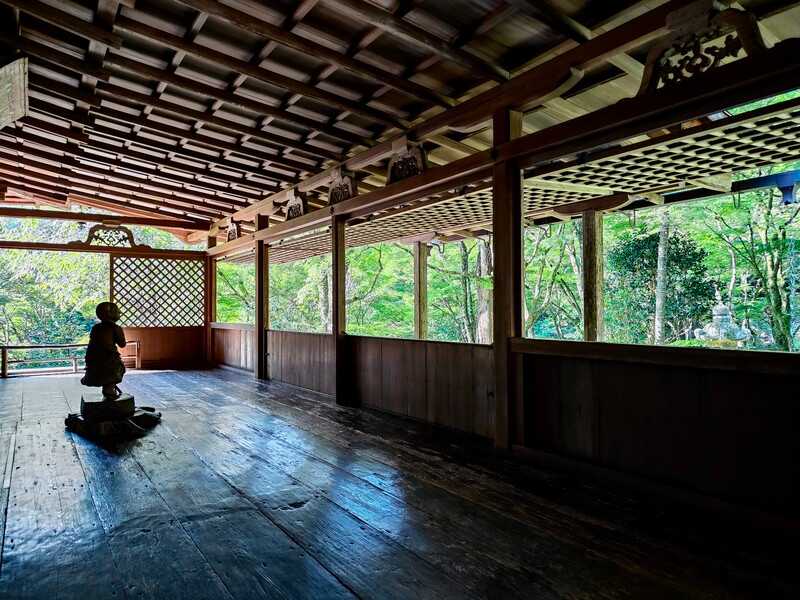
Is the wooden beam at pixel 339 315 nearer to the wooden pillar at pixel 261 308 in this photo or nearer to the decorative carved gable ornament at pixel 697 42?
the wooden pillar at pixel 261 308

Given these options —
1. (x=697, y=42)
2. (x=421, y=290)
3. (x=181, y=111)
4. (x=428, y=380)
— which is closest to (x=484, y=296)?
(x=421, y=290)

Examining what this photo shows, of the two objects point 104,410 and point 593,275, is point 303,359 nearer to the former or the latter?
point 104,410

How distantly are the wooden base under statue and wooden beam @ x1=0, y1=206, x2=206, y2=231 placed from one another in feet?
15.1

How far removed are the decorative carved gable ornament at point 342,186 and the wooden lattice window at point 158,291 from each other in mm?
4590

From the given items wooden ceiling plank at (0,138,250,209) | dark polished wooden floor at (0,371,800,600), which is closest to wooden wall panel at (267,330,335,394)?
dark polished wooden floor at (0,371,800,600)

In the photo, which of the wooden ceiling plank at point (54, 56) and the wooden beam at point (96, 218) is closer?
the wooden ceiling plank at point (54, 56)

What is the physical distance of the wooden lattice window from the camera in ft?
26.9

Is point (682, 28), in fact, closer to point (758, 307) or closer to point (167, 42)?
point (167, 42)

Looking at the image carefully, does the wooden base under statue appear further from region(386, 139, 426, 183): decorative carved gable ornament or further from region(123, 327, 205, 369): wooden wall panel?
region(123, 327, 205, 369): wooden wall panel

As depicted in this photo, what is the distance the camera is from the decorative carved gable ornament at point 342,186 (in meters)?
4.98

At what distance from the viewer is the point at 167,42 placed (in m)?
3.23

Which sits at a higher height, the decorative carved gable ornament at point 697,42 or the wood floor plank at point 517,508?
the decorative carved gable ornament at point 697,42

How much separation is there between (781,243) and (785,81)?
333 inches

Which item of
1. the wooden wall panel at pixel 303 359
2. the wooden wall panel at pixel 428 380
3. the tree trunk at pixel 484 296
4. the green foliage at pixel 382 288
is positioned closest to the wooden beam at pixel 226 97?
the wooden wall panel at pixel 428 380
